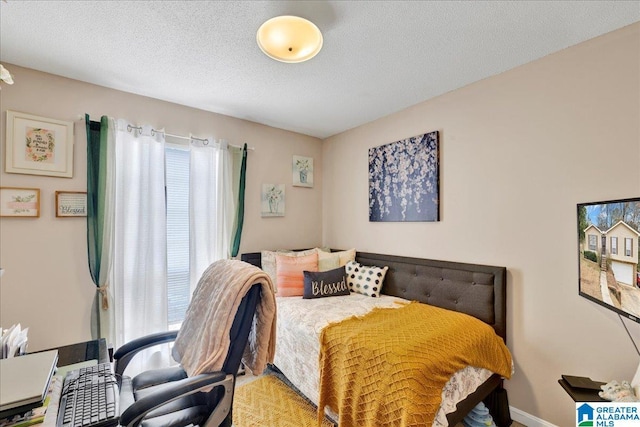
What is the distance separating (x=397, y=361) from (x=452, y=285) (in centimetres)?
111

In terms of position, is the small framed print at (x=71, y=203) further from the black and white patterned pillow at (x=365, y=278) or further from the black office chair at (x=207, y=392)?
the black and white patterned pillow at (x=365, y=278)

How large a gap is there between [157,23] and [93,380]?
1.78 metres

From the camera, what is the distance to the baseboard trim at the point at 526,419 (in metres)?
1.92

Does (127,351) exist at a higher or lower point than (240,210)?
lower

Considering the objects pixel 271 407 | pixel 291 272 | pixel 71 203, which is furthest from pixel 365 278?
pixel 71 203

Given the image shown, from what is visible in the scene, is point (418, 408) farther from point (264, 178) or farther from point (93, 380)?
point (264, 178)

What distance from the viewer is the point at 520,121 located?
2.08 m

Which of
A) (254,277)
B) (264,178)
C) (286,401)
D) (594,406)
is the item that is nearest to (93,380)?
(254,277)

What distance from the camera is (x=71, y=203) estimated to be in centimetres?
219

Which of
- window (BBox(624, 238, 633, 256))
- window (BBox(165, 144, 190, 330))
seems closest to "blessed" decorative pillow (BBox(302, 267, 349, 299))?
window (BBox(165, 144, 190, 330))

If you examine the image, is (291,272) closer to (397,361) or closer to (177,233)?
(177,233)

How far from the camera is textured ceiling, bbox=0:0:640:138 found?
1495 millimetres

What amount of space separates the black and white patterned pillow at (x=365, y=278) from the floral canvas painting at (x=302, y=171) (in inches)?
48.3

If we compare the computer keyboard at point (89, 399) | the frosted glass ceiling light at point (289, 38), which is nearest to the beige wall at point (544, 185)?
the frosted glass ceiling light at point (289, 38)
